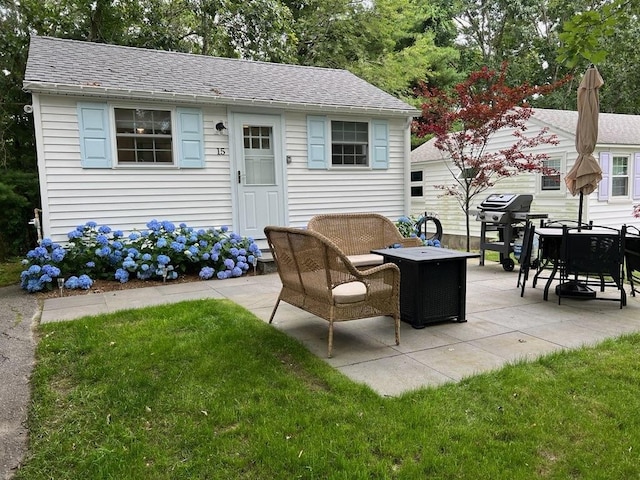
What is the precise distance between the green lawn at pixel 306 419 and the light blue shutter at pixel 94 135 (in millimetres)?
4309

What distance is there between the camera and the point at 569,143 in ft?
37.3

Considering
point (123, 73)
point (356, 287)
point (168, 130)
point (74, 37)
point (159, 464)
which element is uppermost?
point (74, 37)

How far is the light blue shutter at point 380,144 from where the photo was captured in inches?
358

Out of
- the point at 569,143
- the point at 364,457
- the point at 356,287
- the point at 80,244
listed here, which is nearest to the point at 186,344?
the point at 356,287

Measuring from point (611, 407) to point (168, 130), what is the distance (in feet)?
23.1

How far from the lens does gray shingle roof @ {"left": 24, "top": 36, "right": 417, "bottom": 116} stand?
7105mm

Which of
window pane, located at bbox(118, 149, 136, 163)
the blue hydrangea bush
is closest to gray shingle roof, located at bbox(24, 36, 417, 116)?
window pane, located at bbox(118, 149, 136, 163)

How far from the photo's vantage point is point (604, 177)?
11.5 metres

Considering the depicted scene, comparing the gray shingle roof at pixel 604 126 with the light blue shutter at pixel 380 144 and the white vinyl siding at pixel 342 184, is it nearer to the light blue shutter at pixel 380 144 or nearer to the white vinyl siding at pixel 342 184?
the white vinyl siding at pixel 342 184

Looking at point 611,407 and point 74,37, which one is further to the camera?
point 74,37

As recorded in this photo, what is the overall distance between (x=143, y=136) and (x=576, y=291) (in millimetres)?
6411

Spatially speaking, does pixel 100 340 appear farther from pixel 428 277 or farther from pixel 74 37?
pixel 74 37

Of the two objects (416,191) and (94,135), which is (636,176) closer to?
(416,191)

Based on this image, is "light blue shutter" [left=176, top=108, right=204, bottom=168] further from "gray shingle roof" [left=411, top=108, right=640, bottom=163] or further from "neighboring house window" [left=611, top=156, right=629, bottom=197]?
"neighboring house window" [left=611, top=156, right=629, bottom=197]
